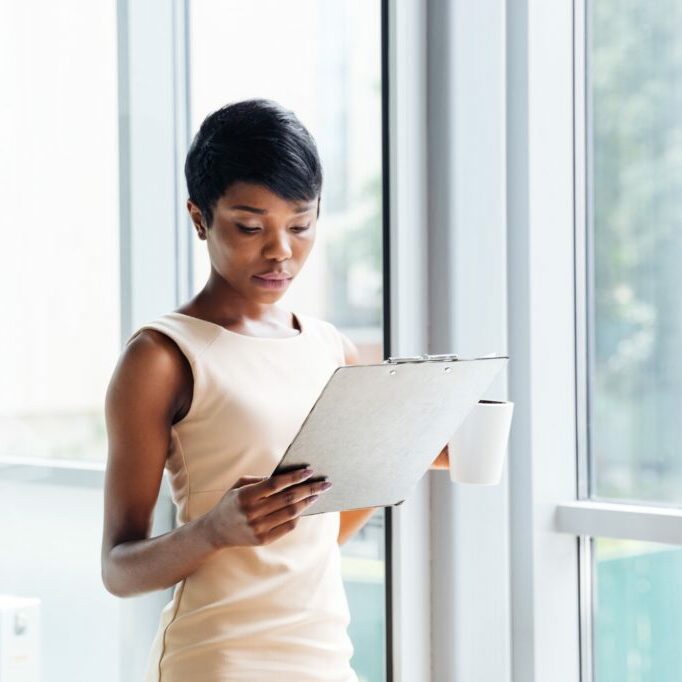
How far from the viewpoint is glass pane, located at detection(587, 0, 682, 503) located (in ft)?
5.33

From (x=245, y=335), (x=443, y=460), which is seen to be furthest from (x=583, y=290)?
(x=245, y=335)

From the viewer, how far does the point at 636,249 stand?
1663 mm

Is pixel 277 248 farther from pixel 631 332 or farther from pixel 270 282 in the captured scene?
pixel 631 332

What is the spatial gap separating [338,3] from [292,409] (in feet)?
2.65

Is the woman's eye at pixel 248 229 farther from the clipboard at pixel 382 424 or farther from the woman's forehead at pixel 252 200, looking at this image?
the clipboard at pixel 382 424

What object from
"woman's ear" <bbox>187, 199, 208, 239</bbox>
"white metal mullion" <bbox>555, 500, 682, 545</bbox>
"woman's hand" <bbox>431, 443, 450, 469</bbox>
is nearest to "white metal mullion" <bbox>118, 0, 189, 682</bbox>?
"woman's ear" <bbox>187, 199, 208, 239</bbox>

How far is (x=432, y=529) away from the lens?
5.39ft

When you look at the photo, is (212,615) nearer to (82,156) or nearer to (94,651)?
(94,651)

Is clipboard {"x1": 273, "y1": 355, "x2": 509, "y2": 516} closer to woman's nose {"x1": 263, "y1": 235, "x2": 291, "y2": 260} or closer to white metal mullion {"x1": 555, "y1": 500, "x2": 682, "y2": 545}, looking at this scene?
woman's nose {"x1": 263, "y1": 235, "x2": 291, "y2": 260}

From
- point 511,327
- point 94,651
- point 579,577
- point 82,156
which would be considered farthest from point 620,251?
point 94,651

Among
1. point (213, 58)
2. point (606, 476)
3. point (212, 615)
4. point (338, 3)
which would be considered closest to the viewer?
point (212, 615)

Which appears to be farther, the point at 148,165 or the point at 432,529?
the point at 432,529

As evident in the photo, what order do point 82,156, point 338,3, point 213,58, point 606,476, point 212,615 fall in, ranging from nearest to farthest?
point 212,615, point 82,156, point 213,58, point 338,3, point 606,476

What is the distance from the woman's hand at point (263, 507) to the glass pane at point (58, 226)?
0.31 m
